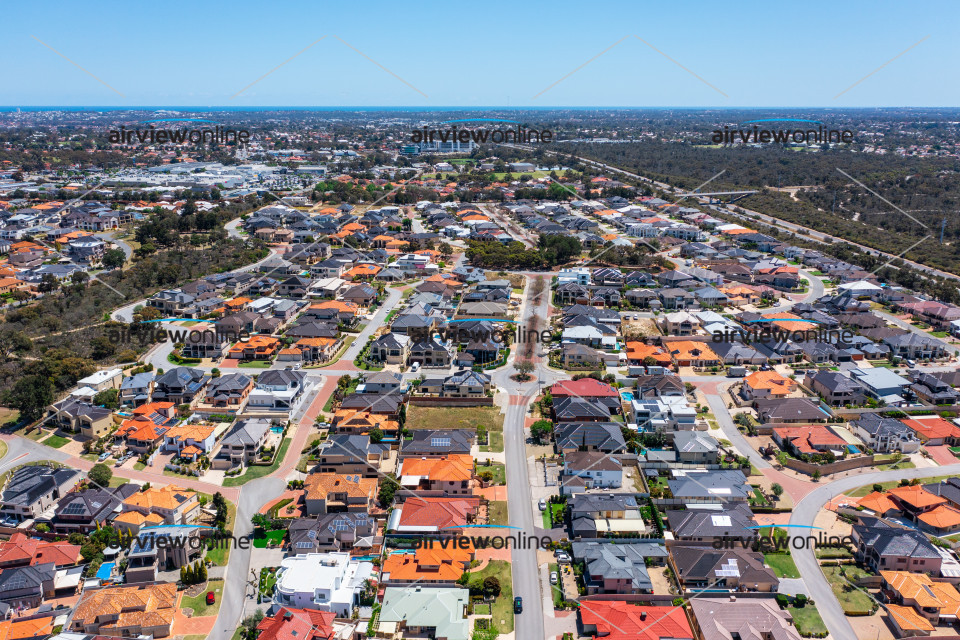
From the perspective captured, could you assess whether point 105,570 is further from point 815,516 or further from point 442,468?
point 815,516

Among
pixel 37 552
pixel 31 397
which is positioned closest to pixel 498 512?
pixel 37 552

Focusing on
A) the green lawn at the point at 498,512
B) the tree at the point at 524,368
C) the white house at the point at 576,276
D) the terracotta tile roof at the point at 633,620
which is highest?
the white house at the point at 576,276

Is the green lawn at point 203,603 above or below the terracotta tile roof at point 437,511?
below

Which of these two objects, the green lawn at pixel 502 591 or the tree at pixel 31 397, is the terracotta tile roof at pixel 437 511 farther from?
the tree at pixel 31 397

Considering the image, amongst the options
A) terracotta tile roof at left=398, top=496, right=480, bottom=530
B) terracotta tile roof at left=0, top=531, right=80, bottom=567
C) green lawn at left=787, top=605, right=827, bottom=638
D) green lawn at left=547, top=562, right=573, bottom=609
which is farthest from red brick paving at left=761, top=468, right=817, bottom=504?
terracotta tile roof at left=0, top=531, right=80, bottom=567

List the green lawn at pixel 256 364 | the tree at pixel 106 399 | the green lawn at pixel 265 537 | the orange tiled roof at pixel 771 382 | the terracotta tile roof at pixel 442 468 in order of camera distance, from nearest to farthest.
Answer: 1. the green lawn at pixel 265 537
2. the terracotta tile roof at pixel 442 468
3. the tree at pixel 106 399
4. the orange tiled roof at pixel 771 382
5. the green lawn at pixel 256 364

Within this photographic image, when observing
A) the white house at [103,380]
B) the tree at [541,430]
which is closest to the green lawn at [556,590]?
the tree at [541,430]

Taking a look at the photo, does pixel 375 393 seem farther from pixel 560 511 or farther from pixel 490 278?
pixel 490 278
